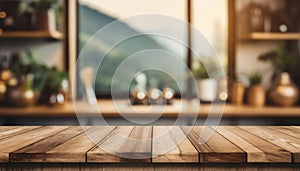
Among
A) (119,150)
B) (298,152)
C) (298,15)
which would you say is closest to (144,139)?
(119,150)

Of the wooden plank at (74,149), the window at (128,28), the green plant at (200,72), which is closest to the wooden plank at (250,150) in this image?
the wooden plank at (74,149)

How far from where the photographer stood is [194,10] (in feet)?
10.9

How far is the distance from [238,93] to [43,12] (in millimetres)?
1472

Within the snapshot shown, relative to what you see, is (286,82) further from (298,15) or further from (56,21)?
(56,21)

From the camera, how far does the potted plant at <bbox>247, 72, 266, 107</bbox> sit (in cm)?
304

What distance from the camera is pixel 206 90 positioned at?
3.08 metres

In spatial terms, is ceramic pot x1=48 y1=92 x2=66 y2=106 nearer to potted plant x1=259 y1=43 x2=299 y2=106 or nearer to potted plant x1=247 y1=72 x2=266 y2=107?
potted plant x1=247 y1=72 x2=266 y2=107

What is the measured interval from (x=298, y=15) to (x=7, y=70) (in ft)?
6.94

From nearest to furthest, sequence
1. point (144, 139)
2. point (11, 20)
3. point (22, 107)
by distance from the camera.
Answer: point (144, 139) < point (22, 107) < point (11, 20)

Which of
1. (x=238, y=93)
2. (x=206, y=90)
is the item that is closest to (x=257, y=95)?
(x=238, y=93)

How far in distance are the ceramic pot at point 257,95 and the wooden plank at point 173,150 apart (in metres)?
1.89

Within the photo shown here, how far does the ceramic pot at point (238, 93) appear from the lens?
3111 millimetres

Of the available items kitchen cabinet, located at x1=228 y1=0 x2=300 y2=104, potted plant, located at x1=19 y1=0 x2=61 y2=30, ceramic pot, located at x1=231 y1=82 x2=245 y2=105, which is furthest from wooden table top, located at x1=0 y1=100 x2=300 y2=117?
potted plant, located at x1=19 y1=0 x2=61 y2=30

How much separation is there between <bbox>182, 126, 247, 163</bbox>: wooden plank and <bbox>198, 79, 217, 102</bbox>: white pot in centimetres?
188
